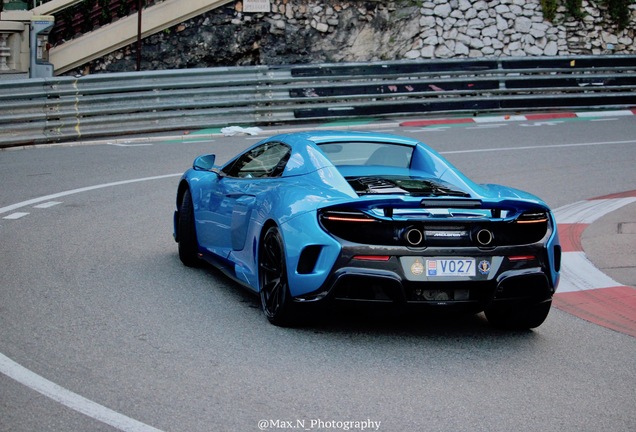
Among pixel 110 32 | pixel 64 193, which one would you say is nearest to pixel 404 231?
pixel 64 193

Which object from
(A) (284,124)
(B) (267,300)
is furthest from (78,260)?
(A) (284,124)

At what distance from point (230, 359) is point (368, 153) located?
228cm

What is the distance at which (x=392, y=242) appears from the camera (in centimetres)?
655

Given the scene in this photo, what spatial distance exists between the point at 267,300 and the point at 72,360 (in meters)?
1.47

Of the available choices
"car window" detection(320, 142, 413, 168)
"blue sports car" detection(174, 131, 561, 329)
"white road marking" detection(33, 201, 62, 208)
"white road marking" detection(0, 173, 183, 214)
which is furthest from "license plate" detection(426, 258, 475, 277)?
"white road marking" detection(33, 201, 62, 208)

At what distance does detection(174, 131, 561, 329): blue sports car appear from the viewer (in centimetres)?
654

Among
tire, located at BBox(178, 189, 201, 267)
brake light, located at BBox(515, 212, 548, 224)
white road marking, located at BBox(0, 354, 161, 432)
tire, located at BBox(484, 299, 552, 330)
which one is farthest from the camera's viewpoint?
tire, located at BBox(178, 189, 201, 267)

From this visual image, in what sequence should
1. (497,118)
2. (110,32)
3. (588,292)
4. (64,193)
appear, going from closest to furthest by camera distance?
(588,292) < (64,193) < (497,118) < (110,32)

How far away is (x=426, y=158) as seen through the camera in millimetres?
7996

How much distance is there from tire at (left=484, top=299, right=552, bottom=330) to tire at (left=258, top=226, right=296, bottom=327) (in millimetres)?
1317

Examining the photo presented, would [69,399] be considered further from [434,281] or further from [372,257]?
[434,281]

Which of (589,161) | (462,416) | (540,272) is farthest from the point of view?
(589,161)

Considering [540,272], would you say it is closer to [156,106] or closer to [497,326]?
[497,326]

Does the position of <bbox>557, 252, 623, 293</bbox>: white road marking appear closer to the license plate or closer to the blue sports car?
the blue sports car
